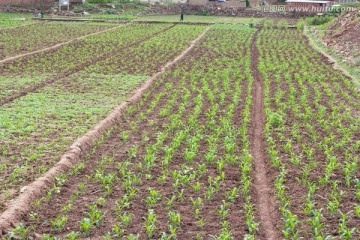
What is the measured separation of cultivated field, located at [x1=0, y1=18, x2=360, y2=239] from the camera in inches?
245

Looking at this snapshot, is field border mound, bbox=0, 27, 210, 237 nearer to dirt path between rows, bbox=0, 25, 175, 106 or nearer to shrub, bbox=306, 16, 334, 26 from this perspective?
dirt path between rows, bbox=0, 25, 175, 106

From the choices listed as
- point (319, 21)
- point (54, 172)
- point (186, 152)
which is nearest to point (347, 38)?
point (319, 21)

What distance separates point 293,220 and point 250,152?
9.27ft

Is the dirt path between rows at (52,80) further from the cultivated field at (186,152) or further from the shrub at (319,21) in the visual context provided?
the shrub at (319,21)

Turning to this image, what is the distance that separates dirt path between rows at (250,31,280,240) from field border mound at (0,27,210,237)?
9.95 feet

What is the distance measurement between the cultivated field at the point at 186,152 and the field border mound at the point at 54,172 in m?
0.10

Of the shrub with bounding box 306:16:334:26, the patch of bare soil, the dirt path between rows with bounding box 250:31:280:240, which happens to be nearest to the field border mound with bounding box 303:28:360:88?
the patch of bare soil

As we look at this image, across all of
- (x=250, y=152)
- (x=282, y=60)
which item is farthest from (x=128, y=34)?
(x=250, y=152)

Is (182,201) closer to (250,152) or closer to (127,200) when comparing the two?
(127,200)

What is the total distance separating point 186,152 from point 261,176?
138 centimetres

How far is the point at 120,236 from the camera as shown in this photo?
231 inches

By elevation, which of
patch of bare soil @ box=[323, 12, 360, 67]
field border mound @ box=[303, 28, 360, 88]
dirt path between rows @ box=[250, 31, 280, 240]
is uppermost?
patch of bare soil @ box=[323, 12, 360, 67]

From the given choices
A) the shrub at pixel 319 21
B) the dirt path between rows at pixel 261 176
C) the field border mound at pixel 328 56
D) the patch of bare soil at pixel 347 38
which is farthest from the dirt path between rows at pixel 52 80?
the shrub at pixel 319 21

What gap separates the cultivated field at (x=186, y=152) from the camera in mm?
6223
